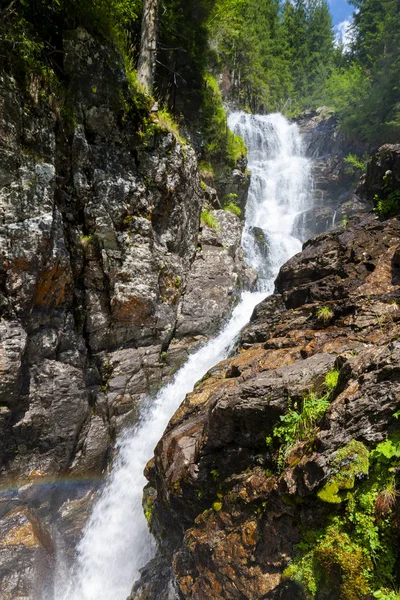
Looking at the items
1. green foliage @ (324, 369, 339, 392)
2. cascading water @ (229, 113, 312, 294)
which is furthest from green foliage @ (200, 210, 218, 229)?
green foliage @ (324, 369, 339, 392)

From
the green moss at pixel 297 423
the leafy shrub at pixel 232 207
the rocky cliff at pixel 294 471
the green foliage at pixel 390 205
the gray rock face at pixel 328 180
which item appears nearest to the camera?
the rocky cliff at pixel 294 471

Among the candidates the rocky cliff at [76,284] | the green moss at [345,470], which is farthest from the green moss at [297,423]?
the rocky cliff at [76,284]

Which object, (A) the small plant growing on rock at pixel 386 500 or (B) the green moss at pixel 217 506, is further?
(B) the green moss at pixel 217 506

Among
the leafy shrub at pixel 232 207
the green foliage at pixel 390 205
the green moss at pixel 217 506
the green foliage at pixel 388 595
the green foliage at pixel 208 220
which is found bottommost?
the green moss at pixel 217 506

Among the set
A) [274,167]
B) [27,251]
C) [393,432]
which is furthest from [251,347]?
[274,167]

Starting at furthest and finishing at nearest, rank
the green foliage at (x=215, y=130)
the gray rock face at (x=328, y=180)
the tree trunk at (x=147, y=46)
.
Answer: the gray rock face at (x=328, y=180), the green foliage at (x=215, y=130), the tree trunk at (x=147, y=46)

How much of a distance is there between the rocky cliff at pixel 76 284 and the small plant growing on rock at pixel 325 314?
192 inches

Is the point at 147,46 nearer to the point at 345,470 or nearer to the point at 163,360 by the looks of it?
the point at 163,360

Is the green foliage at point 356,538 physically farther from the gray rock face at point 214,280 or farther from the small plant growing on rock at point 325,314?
the gray rock face at point 214,280

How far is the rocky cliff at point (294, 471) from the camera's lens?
3227 mm

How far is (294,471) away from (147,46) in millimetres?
12204

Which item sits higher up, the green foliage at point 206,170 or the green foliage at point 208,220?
the green foliage at point 206,170

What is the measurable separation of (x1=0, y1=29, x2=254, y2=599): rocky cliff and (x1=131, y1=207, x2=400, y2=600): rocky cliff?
298cm

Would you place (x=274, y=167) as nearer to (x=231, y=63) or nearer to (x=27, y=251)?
(x=231, y=63)
